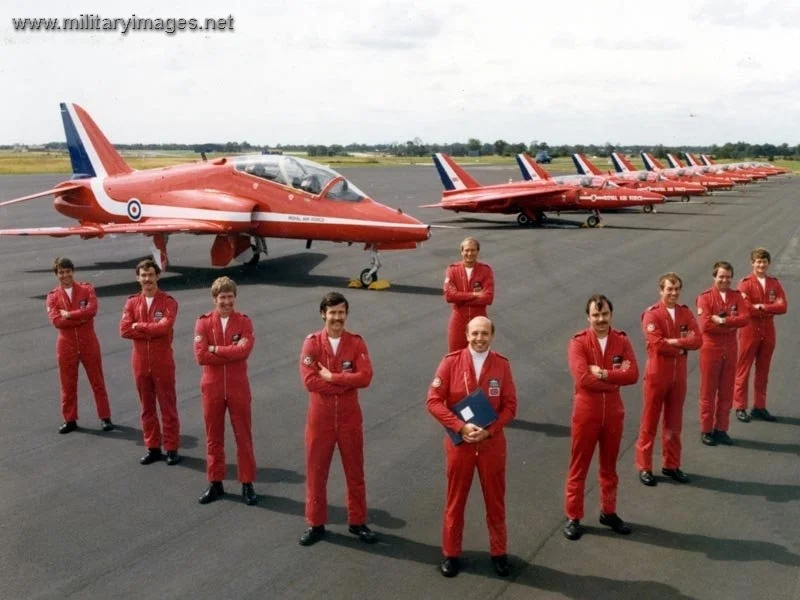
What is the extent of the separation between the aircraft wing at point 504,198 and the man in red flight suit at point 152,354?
26582 millimetres

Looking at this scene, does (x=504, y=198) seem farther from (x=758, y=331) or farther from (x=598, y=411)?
(x=598, y=411)

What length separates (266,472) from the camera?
7.14m

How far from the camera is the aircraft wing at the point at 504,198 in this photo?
106ft

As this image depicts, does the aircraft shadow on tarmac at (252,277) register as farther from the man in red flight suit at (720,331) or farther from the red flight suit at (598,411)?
the red flight suit at (598,411)

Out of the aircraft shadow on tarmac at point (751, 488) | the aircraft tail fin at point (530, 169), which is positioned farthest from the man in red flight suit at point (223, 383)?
the aircraft tail fin at point (530, 169)

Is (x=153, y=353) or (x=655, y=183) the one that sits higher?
(x=655, y=183)

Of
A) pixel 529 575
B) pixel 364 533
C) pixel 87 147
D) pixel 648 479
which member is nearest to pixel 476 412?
pixel 529 575

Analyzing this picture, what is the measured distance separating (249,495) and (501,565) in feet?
8.01

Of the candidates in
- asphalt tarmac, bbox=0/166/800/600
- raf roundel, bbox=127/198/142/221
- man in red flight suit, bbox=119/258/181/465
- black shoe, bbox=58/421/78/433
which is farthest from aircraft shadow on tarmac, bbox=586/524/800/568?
raf roundel, bbox=127/198/142/221

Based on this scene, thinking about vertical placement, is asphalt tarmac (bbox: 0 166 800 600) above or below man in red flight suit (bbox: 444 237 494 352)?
below

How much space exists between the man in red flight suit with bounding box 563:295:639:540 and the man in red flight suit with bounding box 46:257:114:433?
5338 mm

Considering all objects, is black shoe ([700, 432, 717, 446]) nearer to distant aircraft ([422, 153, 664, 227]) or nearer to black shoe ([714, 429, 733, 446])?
black shoe ([714, 429, 733, 446])

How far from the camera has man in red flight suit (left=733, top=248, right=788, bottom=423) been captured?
8.03 m

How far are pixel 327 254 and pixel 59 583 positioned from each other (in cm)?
1818
